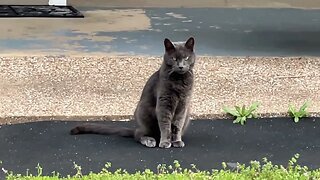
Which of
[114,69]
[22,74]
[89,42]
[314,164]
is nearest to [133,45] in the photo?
[89,42]

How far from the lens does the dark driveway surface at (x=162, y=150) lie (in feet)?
19.7

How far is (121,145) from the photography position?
21.3 feet

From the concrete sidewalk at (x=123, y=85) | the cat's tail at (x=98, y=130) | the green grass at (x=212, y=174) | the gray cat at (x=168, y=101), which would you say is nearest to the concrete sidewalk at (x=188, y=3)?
the concrete sidewalk at (x=123, y=85)

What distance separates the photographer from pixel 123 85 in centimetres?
845

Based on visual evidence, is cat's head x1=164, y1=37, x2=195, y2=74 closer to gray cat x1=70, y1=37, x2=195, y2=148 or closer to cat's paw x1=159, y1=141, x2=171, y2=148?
gray cat x1=70, y1=37, x2=195, y2=148

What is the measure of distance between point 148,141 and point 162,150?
6.4 inches

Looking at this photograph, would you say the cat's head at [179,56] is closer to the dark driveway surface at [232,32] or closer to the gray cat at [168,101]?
the gray cat at [168,101]

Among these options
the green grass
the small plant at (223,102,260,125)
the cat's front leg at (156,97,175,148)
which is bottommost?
the small plant at (223,102,260,125)

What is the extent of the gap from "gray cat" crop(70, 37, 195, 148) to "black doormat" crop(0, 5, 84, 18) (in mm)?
5887

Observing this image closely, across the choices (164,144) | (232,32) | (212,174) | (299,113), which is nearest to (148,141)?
(164,144)

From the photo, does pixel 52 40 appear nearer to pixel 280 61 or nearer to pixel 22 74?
pixel 22 74

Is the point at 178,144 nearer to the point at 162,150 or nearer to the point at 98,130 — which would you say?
the point at 162,150

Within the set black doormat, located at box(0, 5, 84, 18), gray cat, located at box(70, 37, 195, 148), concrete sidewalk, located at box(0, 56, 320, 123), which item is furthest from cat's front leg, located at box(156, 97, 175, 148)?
black doormat, located at box(0, 5, 84, 18)

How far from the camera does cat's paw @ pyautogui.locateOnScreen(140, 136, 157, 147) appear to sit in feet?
21.1
